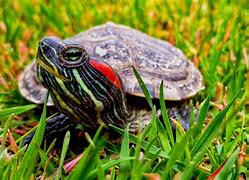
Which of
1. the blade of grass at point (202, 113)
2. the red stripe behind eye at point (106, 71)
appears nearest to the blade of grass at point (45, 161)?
the red stripe behind eye at point (106, 71)

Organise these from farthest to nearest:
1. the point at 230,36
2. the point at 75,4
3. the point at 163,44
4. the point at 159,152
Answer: the point at 75,4
the point at 230,36
the point at 163,44
the point at 159,152

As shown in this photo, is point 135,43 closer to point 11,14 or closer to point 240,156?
point 240,156

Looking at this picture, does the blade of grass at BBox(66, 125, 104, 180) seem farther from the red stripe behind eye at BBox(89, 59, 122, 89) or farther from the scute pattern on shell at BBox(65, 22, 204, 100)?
the scute pattern on shell at BBox(65, 22, 204, 100)

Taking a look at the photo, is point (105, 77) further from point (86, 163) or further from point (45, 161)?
point (86, 163)

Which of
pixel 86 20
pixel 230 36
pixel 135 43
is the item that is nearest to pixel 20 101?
pixel 135 43

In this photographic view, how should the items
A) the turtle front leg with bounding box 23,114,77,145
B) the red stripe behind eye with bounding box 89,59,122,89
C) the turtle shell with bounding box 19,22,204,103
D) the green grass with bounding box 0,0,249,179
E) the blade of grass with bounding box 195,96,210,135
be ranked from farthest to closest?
1. the turtle shell with bounding box 19,22,204,103
2. the turtle front leg with bounding box 23,114,77,145
3. the red stripe behind eye with bounding box 89,59,122,89
4. the blade of grass with bounding box 195,96,210,135
5. the green grass with bounding box 0,0,249,179

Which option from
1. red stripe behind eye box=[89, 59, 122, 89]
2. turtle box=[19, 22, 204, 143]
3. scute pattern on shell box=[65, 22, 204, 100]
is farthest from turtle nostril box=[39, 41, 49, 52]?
scute pattern on shell box=[65, 22, 204, 100]
